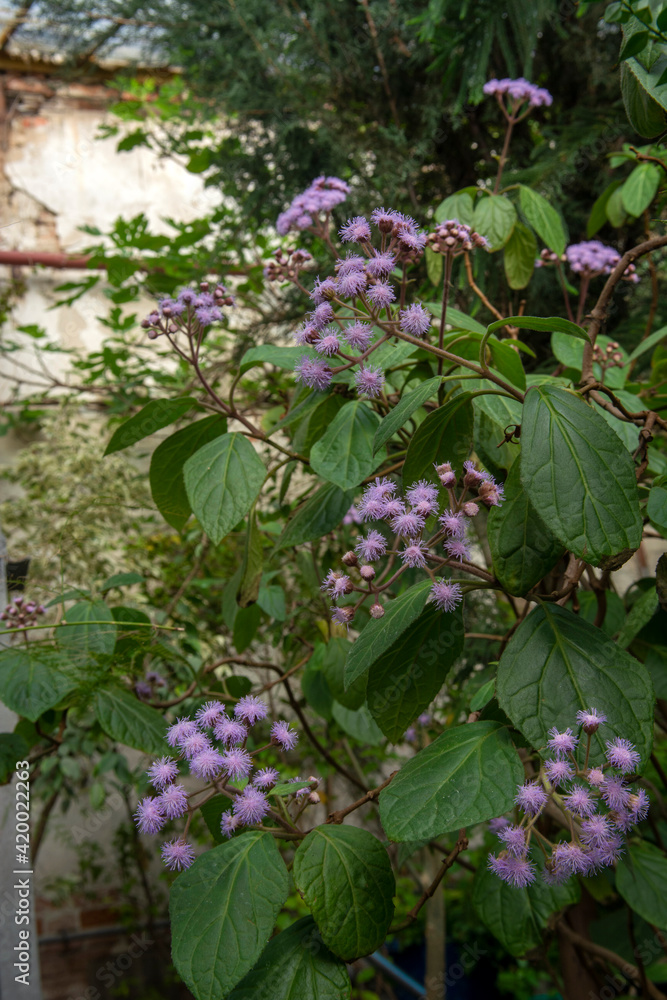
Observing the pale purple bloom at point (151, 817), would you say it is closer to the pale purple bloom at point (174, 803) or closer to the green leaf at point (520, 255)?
the pale purple bloom at point (174, 803)

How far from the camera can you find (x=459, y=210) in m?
1.08

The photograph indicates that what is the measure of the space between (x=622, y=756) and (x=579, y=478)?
214 mm

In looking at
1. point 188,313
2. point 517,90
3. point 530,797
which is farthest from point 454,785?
point 517,90

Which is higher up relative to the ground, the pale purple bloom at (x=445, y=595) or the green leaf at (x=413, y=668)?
the pale purple bloom at (x=445, y=595)

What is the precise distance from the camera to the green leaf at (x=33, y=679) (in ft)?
2.76

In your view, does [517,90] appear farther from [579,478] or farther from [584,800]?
[584,800]

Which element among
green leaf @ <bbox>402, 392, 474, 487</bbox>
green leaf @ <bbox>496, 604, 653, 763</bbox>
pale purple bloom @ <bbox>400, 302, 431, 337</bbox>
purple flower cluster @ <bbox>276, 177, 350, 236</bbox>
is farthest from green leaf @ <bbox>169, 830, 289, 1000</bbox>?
purple flower cluster @ <bbox>276, 177, 350, 236</bbox>

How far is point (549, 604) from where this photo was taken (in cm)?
67

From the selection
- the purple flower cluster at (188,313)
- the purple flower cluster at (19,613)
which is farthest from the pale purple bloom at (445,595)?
the purple flower cluster at (19,613)

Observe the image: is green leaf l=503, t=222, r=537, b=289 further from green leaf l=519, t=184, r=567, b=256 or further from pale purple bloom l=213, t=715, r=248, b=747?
pale purple bloom l=213, t=715, r=248, b=747

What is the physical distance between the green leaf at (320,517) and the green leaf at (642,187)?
74cm

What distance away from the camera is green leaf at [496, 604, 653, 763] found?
58 cm

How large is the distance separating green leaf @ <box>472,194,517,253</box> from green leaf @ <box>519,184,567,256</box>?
1.0 inches

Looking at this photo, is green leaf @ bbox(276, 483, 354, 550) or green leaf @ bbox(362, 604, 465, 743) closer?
green leaf @ bbox(362, 604, 465, 743)
